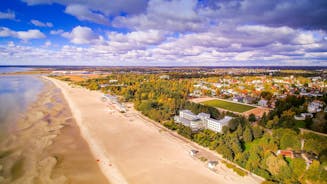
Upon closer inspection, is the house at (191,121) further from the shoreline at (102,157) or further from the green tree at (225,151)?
the shoreline at (102,157)

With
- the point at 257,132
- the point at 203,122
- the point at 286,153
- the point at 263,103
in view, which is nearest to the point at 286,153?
the point at 286,153

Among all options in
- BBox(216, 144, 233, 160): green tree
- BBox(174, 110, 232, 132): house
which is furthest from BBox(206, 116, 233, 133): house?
BBox(216, 144, 233, 160): green tree

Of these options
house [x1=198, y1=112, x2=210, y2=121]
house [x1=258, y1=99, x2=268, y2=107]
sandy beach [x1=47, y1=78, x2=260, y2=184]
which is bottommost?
sandy beach [x1=47, y1=78, x2=260, y2=184]

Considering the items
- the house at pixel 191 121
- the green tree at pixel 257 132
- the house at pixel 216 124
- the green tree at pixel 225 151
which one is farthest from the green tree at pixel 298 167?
the house at pixel 191 121

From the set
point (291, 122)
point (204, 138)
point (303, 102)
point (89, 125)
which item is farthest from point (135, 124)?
point (303, 102)

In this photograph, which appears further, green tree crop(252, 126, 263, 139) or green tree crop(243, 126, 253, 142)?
green tree crop(252, 126, 263, 139)

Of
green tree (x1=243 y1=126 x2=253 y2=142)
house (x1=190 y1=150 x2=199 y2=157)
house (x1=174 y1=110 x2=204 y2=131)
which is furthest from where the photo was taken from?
house (x1=174 y1=110 x2=204 y2=131)

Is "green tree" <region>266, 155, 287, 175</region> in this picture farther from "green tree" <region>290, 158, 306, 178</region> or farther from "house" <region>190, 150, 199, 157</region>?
"house" <region>190, 150, 199, 157</region>
